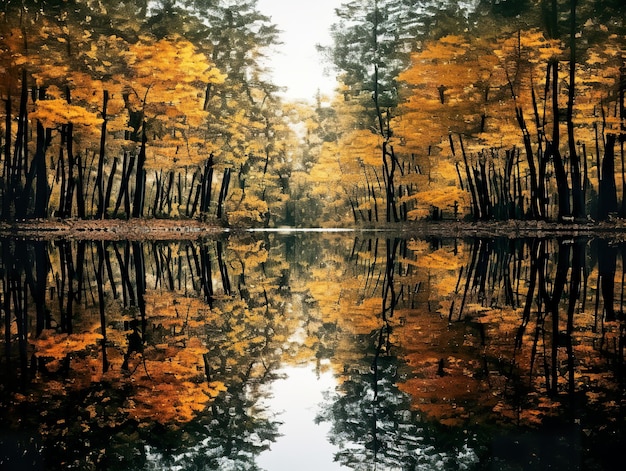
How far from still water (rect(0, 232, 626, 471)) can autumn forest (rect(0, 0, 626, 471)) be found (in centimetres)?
2

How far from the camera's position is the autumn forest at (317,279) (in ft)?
11.9

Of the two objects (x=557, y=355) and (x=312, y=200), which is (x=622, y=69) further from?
(x=312, y=200)

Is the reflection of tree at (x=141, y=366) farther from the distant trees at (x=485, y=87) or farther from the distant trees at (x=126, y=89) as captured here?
the distant trees at (x=485, y=87)

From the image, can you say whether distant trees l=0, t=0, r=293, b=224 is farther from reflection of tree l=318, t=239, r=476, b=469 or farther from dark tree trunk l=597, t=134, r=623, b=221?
reflection of tree l=318, t=239, r=476, b=469

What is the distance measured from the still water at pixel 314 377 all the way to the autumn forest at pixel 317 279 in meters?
0.02

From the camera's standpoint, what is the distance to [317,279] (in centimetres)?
1155

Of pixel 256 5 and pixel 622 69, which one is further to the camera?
pixel 256 5

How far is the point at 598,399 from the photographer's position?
4066 mm

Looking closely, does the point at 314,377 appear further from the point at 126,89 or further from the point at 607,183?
the point at 126,89

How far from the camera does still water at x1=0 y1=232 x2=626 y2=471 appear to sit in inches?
132

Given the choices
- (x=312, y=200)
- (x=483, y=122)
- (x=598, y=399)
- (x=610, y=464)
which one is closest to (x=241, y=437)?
(x=610, y=464)

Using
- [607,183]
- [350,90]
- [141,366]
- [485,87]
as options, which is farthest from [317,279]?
[350,90]

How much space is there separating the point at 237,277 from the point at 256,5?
971 inches

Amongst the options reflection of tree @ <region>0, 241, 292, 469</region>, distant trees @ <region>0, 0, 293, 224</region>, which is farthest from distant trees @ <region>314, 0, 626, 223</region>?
reflection of tree @ <region>0, 241, 292, 469</region>
